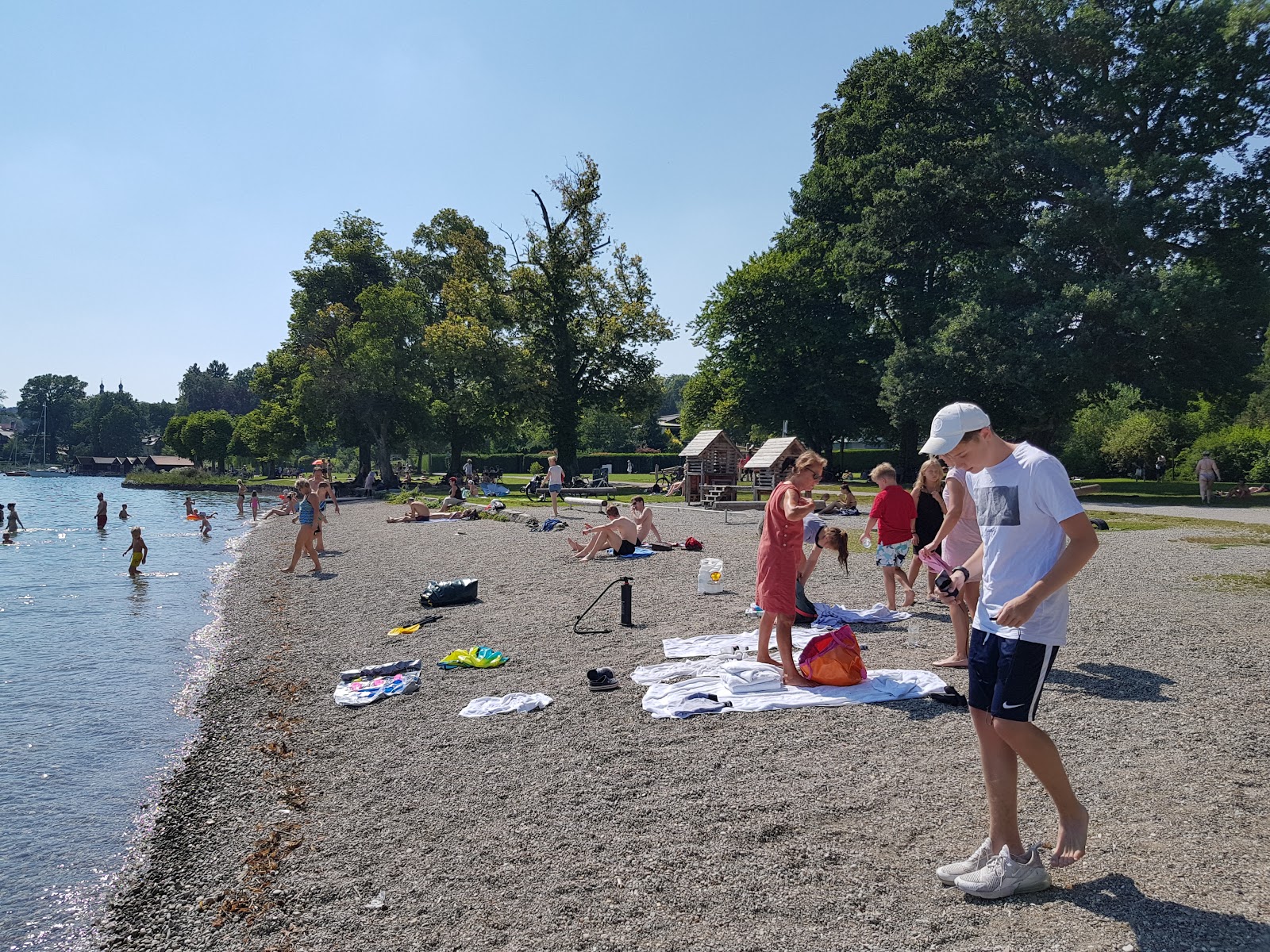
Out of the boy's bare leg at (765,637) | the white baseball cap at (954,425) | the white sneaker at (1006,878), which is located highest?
the white baseball cap at (954,425)

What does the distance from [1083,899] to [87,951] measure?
17.9ft

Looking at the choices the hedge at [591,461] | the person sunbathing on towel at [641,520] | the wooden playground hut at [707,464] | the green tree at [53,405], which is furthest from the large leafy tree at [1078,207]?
the green tree at [53,405]

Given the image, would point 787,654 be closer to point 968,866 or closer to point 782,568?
point 782,568

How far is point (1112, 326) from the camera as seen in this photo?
93.3ft

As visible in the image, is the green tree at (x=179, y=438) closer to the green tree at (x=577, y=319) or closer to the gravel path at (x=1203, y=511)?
the green tree at (x=577, y=319)

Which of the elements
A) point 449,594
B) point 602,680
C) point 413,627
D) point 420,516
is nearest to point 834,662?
point 602,680

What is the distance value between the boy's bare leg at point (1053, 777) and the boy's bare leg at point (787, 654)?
337 centimetres

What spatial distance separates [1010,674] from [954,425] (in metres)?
1.16

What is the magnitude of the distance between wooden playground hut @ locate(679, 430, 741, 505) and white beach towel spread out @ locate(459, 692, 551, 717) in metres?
23.9

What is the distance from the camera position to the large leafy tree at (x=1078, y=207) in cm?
2783

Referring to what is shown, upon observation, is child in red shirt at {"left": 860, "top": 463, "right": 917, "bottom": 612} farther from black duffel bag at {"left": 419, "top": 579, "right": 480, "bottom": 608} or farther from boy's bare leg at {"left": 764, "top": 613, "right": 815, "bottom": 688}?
black duffel bag at {"left": 419, "top": 579, "right": 480, "bottom": 608}

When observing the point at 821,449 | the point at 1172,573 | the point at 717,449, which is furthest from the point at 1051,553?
the point at 821,449

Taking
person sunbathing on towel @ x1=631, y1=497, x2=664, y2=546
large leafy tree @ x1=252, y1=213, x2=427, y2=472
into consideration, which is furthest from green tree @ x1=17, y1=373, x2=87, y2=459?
person sunbathing on towel @ x1=631, y1=497, x2=664, y2=546

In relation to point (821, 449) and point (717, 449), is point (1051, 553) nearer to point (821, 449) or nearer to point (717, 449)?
point (717, 449)
